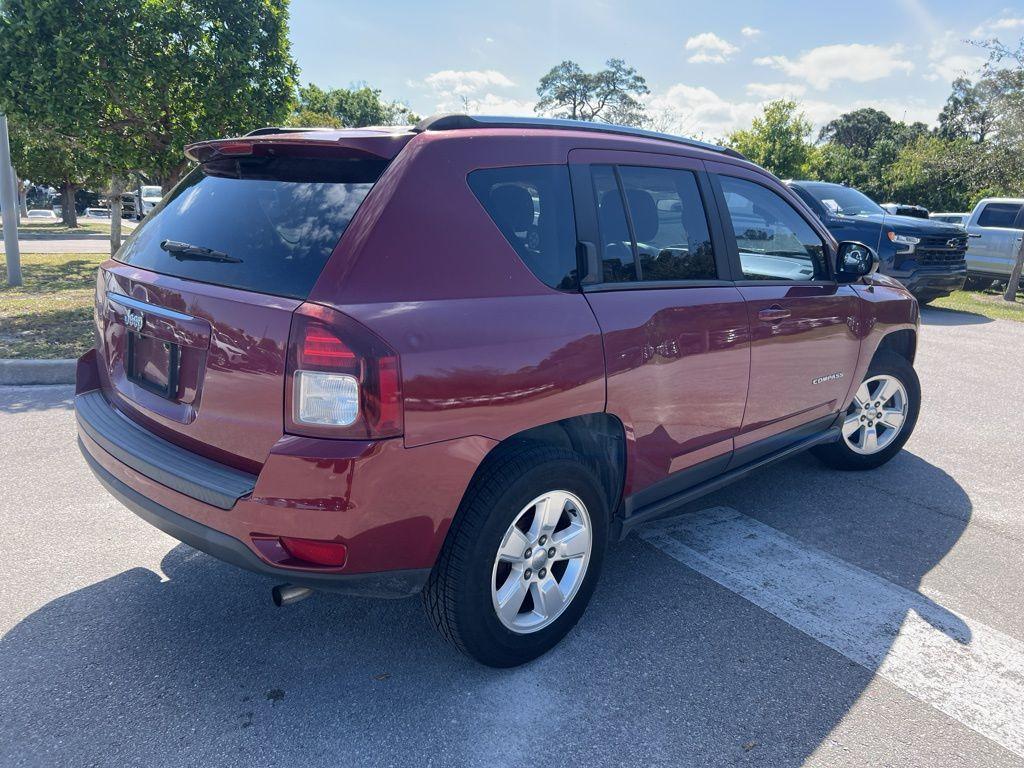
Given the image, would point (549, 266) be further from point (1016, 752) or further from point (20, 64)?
point (20, 64)

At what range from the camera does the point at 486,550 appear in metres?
2.46

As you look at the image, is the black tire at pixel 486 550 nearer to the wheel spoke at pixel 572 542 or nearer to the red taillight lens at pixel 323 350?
the wheel spoke at pixel 572 542

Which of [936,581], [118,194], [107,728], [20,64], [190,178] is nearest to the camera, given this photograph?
[107,728]

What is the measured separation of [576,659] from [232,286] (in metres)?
1.81

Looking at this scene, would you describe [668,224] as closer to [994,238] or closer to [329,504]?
[329,504]

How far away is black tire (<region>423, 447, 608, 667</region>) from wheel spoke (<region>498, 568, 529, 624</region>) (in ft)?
0.15

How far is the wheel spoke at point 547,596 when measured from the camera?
274cm

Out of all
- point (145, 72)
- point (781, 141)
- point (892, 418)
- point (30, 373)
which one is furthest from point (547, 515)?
point (781, 141)

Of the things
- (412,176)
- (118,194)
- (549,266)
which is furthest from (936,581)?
(118,194)

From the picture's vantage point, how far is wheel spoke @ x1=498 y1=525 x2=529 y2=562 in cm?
259

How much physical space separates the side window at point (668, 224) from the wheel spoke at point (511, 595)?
128cm

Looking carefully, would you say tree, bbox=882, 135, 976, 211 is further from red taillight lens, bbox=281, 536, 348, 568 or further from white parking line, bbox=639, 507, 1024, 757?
red taillight lens, bbox=281, 536, 348, 568

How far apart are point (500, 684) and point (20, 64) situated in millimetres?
9322

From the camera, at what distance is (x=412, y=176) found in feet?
7.96
